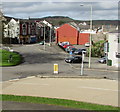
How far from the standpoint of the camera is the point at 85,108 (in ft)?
42.2

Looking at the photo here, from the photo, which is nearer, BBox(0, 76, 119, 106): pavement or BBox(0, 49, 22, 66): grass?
BBox(0, 76, 119, 106): pavement

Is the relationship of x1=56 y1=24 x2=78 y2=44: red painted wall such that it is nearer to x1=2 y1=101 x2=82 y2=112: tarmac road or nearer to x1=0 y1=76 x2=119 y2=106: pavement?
x1=0 y1=76 x2=119 y2=106: pavement

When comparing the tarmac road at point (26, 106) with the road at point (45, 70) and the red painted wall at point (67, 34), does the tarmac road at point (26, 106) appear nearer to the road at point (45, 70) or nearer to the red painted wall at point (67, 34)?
the road at point (45, 70)

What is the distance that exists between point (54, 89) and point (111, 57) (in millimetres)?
23124

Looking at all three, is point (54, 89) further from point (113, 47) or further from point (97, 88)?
point (113, 47)

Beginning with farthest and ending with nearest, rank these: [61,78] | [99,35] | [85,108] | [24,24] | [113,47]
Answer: [24,24] → [99,35] → [113,47] → [61,78] → [85,108]

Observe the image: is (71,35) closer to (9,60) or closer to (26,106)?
(9,60)

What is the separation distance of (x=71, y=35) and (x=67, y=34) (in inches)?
57.3

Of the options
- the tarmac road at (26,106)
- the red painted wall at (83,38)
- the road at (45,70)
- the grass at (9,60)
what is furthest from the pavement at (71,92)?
the red painted wall at (83,38)

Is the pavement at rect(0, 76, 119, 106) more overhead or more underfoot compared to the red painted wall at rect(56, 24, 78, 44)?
more underfoot

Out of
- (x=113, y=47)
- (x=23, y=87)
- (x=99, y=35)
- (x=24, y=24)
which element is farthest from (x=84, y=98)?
(x=24, y=24)

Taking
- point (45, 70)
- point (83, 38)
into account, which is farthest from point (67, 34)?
point (45, 70)

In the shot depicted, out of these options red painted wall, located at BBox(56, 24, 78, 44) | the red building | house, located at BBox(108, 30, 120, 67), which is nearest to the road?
house, located at BBox(108, 30, 120, 67)

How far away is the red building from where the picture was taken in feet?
274
